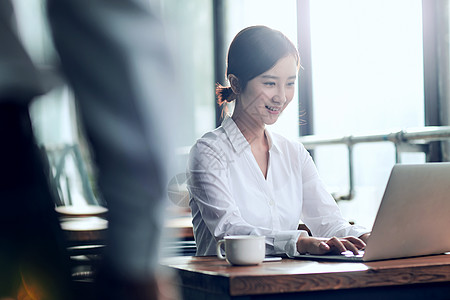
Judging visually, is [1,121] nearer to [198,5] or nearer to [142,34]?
[142,34]

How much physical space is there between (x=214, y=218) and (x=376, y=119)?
2057 millimetres

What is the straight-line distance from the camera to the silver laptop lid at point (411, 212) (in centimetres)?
133

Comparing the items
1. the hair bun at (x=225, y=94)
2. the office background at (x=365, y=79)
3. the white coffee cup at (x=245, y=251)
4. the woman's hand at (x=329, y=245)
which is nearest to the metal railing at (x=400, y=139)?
the office background at (x=365, y=79)

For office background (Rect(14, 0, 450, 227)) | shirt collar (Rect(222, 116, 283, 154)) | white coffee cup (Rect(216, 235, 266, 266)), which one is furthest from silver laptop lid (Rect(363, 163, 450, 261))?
office background (Rect(14, 0, 450, 227))

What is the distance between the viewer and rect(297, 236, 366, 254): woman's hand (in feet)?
4.98

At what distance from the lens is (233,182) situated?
6.68ft

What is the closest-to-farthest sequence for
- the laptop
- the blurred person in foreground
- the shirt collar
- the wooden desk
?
the blurred person in foreground < the wooden desk < the laptop < the shirt collar

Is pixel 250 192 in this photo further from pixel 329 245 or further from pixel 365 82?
pixel 365 82

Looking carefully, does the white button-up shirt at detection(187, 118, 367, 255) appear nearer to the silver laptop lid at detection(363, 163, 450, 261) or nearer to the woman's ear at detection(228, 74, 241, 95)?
the woman's ear at detection(228, 74, 241, 95)

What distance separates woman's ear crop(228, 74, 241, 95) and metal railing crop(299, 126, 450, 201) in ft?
3.38

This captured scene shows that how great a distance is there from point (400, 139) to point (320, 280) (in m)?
1.94

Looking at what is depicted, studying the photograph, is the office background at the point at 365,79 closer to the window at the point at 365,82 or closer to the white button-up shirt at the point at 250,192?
the window at the point at 365,82

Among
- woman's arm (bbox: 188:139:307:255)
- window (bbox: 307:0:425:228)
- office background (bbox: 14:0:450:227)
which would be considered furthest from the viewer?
window (bbox: 307:0:425:228)

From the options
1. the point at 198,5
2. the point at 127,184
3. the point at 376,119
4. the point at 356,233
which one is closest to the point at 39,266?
the point at 127,184
